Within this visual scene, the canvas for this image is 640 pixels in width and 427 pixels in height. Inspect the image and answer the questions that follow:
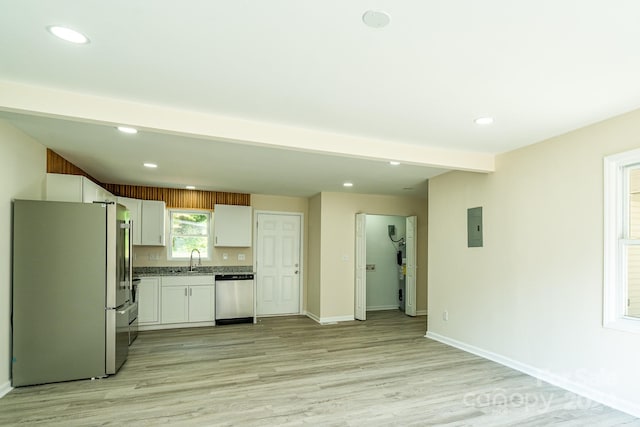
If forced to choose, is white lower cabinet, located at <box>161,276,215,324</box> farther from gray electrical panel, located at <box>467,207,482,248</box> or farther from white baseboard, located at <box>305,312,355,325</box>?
gray electrical panel, located at <box>467,207,482,248</box>

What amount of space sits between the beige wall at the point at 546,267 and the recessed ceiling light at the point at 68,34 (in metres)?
3.87

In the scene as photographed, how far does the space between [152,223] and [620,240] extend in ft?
20.3

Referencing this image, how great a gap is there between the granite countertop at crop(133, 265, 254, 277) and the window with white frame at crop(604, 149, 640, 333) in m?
5.47

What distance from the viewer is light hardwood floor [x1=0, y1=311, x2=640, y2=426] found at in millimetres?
2852

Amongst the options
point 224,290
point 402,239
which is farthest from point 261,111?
point 402,239

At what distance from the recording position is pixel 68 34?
1861 mm

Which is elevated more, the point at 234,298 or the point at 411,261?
the point at 411,261

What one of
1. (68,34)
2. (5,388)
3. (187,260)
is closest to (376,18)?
(68,34)

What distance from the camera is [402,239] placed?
822 centimetres

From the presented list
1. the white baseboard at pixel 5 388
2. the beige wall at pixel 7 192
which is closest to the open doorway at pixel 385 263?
the beige wall at pixel 7 192

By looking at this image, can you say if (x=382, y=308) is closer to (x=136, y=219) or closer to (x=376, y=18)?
(x=136, y=219)

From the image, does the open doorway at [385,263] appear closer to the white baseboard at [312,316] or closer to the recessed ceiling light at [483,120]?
the white baseboard at [312,316]

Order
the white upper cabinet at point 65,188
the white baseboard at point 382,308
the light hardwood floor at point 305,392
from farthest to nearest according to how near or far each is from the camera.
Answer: the white baseboard at point 382,308 → the white upper cabinet at point 65,188 → the light hardwood floor at point 305,392

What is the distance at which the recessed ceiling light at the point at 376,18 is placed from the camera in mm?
1665
